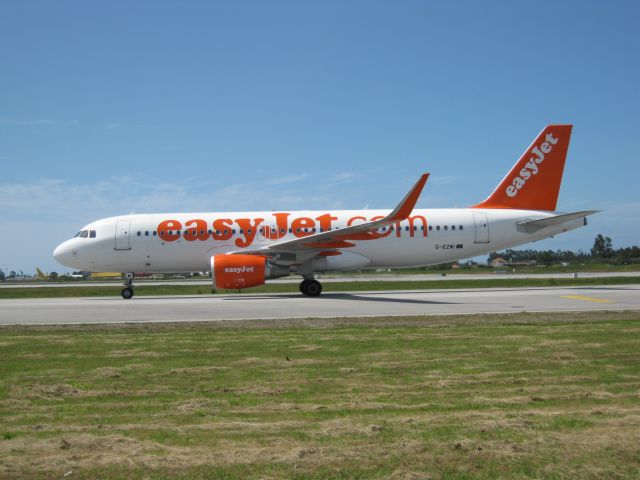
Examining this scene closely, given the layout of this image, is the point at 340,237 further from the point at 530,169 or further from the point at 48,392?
the point at 48,392

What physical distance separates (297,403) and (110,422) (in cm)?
183

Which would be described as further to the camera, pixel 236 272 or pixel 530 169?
pixel 530 169

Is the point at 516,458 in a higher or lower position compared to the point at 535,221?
lower

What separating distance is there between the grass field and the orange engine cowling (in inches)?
435

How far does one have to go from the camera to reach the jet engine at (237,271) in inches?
864

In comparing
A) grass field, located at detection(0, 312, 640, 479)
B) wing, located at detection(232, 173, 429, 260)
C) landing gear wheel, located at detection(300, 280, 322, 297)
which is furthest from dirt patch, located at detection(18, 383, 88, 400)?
landing gear wheel, located at detection(300, 280, 322, 297)

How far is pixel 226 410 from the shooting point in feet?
19.3

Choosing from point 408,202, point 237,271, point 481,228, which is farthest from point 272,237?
point 481,228

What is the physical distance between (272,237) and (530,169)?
12231mm

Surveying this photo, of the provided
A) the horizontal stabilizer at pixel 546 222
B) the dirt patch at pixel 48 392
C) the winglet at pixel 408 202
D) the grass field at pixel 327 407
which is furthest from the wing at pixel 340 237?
the dirt patch at pixel 48 392

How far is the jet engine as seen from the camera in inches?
864

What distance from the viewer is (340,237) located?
23.9 meters

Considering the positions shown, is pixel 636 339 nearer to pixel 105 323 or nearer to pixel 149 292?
pixel 105 323

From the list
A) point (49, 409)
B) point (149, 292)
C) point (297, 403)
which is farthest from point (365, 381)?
point (149, 292)
